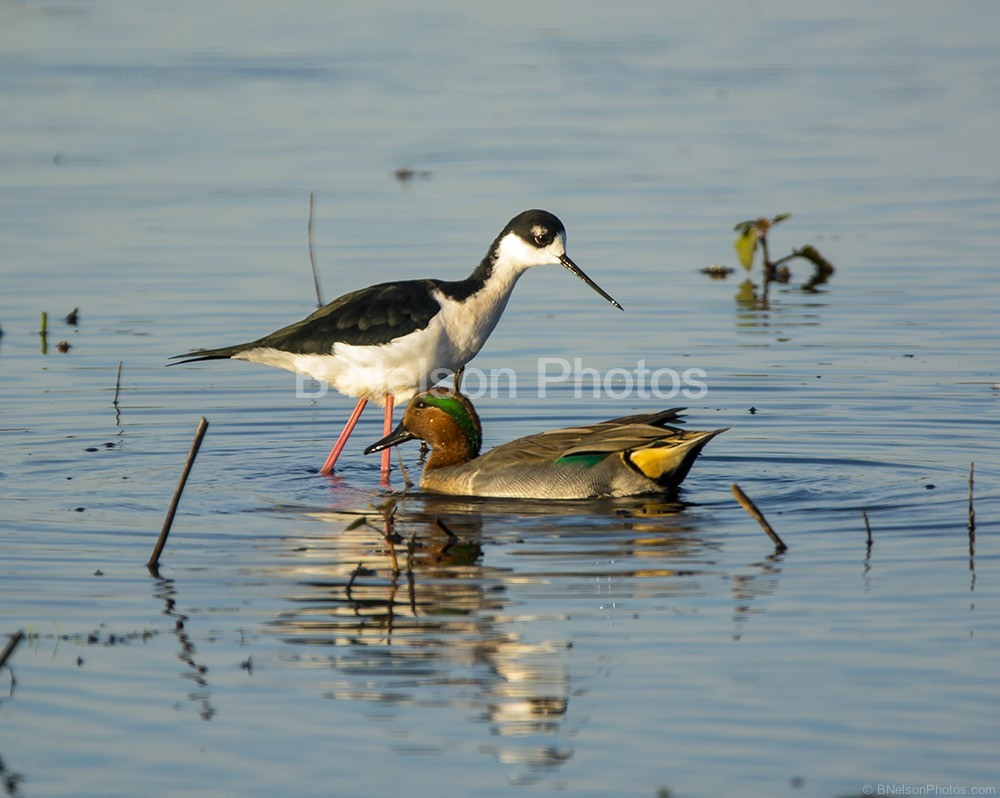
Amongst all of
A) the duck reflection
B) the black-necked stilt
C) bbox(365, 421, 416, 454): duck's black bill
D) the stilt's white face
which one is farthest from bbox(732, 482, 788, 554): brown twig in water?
the stilt's white face

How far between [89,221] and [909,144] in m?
10.2

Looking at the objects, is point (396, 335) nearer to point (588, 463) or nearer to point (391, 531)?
point (588, 463)

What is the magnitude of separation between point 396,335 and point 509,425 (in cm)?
160

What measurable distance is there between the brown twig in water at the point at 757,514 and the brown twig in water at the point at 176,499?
96.8 inches

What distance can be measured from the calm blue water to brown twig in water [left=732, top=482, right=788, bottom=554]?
194 millimetres

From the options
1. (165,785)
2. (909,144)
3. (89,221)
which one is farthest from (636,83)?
(165,785)

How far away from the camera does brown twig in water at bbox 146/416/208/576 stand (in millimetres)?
8016

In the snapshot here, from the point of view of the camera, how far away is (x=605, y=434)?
10703mm

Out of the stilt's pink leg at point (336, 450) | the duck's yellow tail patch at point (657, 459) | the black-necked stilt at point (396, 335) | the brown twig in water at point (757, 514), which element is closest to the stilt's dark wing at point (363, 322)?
the black-necked stilt at point (396, 335)

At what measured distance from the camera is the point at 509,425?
13039 millimetres

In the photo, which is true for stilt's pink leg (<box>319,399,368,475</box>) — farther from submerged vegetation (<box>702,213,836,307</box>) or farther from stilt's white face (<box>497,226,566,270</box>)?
submerged vegetation (<box>702,213,836,307</box>)

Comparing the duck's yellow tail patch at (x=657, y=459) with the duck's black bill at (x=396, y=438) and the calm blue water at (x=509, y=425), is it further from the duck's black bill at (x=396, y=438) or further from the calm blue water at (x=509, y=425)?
the duck's black bill at (x=396, y=438)

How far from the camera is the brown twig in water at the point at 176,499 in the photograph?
802cm

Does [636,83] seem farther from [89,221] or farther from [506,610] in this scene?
[506,610]
